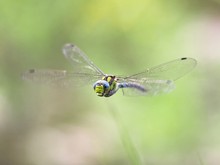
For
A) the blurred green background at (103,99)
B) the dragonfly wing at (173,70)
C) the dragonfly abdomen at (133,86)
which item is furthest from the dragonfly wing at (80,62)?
the blurred green background at (103,99)

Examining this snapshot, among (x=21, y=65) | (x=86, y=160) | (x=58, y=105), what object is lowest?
(x=86, y=160)

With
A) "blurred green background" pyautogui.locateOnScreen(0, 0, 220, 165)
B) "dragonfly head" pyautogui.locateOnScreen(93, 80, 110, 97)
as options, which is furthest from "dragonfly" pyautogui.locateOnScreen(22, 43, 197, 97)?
"blurred green background" pyautogui.locateOnScreen(0, 0, 220, 165)

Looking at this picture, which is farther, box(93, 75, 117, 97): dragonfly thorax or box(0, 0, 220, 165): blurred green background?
box(0, 0, 220, 165): blurred green background

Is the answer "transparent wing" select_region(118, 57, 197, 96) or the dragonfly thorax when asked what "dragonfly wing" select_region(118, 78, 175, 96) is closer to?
"transparent wing" select_region(118, 57, 197, 96)

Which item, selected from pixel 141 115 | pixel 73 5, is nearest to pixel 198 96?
pixel 141 115

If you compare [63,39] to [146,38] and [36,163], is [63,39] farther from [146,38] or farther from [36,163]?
[36,163]

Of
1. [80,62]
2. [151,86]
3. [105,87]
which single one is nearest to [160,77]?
[151,86]

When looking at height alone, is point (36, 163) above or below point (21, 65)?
below
